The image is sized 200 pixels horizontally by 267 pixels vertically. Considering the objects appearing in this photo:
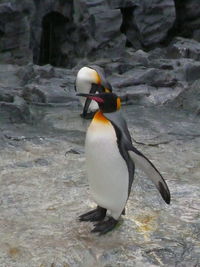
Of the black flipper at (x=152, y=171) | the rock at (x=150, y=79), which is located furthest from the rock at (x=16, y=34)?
the black flipper at (x=152, y=171)

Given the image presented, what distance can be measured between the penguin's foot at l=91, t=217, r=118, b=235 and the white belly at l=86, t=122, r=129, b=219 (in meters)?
0.11

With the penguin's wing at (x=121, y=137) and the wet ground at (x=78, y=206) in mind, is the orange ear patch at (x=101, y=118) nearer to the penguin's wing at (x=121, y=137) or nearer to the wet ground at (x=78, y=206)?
the penguin's wing at (x=121, y=137)

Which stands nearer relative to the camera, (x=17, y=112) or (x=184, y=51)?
(x=17, y=112)

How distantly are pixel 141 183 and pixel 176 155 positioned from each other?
110 cm

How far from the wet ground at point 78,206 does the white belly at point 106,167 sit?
266 millimetres

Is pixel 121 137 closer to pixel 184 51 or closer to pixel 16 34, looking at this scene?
pixel 184 51

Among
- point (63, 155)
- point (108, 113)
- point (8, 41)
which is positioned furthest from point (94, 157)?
point (8, 41)

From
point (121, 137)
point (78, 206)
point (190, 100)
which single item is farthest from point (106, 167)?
point (190, 100)

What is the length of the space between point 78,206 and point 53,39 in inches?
450

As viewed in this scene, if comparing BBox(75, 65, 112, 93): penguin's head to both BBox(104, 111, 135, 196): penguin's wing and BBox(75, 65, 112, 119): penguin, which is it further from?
BBox(104, 111, 135, 196): penguin's wing

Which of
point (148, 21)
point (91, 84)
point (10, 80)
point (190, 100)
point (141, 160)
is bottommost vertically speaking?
point (10, 80)

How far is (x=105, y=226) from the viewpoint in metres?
3.21

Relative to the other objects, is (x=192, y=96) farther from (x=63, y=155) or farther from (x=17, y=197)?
(x=17, y=197)

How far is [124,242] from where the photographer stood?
3.12m
